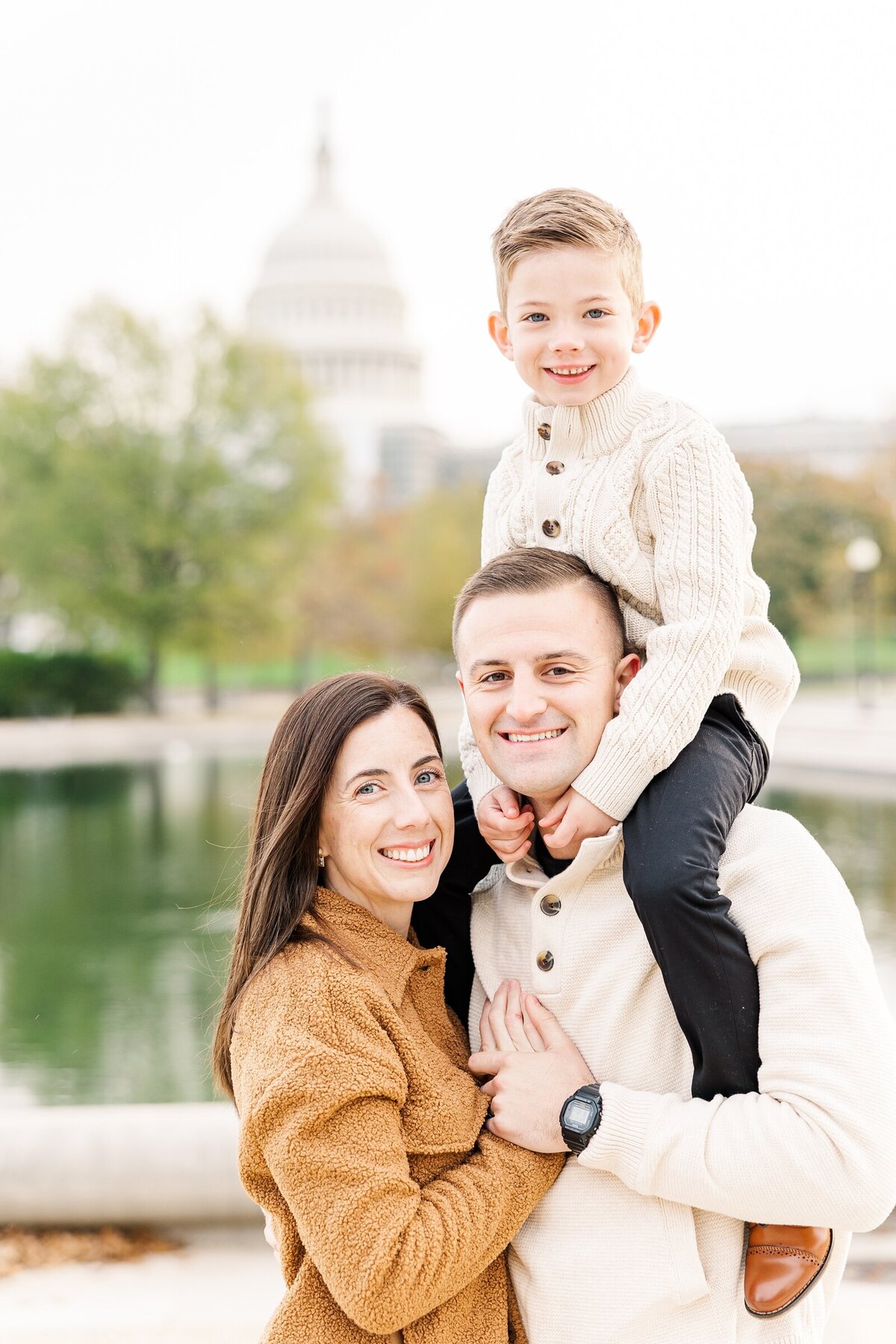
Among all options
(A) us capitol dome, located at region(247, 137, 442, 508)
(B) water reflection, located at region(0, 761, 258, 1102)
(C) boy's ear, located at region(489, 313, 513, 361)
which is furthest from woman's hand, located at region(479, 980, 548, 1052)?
(A) us capitol dome, located at region(247, 137, 442, 508)

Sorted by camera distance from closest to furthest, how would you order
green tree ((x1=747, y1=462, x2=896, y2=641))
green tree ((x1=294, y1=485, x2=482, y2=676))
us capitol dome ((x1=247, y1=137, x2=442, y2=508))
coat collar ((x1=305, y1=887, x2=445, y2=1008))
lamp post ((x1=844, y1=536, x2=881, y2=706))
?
coat collar ((x1=305, y1=887, x2=445, y2=1008)) → lamp post ((x1=844, y1=536, x2=881, y2=706)) → green tree ((x1=294, y1=485, x2=482, y2=676)) → green tree ((x1=747, y1=462, x2=896, y2=641)) → us capitol dome ((x1=247, y1=137, x2=442, y2=508))

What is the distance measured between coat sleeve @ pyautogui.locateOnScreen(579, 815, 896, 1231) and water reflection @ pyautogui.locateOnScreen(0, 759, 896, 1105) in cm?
161

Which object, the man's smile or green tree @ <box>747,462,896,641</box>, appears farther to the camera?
green tree @ <box>747,462,896,641</box>

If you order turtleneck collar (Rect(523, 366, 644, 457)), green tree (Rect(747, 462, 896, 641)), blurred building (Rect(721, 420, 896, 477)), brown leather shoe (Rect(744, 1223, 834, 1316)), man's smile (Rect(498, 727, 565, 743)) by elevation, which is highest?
blurred building (Rect(721, 420, 896, 477))

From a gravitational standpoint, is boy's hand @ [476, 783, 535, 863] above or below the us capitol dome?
below

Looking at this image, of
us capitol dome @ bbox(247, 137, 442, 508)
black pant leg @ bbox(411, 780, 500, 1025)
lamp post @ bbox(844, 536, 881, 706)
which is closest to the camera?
black pant leg @ bbox(411, 780, 500, 1025)

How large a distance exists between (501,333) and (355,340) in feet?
234

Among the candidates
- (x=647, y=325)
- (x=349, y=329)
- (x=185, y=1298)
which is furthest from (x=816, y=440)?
(x=647, y=325)

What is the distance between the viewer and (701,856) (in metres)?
1.83

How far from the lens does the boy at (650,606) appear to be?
1.78 m

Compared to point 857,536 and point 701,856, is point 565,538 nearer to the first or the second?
point 701,856

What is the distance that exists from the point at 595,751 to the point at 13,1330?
226cm

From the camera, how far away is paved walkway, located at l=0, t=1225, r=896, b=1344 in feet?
10.2

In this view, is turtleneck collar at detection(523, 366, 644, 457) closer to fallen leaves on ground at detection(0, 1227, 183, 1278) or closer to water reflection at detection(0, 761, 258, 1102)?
water reflection at detection(0, 761, 258, 1102)
